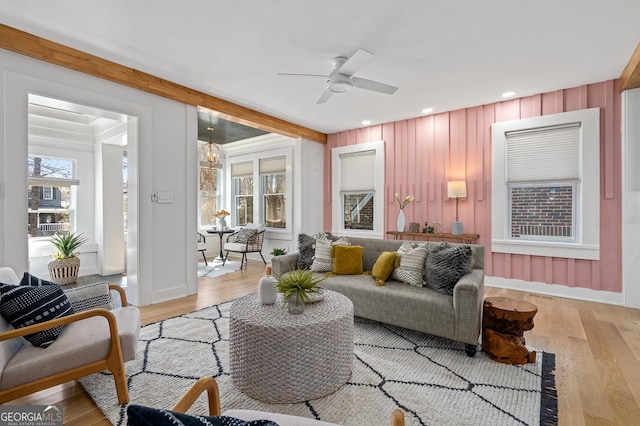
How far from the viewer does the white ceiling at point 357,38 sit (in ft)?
7.89

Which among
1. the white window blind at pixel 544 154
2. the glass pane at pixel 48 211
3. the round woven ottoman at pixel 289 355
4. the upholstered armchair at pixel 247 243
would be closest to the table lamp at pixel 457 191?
the white window blind at pixel 544 154

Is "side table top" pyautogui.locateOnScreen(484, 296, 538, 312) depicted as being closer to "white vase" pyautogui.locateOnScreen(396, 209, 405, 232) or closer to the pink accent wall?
the pink accent wall

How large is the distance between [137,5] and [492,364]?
3906 millimetres

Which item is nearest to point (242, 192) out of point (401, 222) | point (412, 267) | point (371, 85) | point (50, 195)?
point (50, 195)

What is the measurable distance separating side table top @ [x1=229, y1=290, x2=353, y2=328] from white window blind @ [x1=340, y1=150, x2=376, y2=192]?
149 inches

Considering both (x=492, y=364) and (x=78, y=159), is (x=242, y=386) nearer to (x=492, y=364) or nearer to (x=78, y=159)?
(x=492, y=364)

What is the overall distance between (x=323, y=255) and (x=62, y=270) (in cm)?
403

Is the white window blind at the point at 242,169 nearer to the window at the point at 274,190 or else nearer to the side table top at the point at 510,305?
the window at the point at 274,190

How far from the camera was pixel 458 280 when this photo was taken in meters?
2.65

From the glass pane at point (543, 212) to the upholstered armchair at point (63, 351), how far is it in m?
4.86

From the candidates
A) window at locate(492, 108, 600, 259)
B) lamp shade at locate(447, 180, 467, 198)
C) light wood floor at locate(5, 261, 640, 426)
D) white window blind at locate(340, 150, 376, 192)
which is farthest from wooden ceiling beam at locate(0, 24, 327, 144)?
window at locate(492, 108, 600, 259)

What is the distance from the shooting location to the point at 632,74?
127 inches

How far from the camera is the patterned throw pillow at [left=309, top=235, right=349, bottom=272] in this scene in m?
3.58

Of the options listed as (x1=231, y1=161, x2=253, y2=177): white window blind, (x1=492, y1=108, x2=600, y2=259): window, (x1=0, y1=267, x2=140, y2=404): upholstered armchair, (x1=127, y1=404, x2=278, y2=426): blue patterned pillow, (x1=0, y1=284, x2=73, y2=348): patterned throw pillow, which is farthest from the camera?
(x1=231, y1=161, x2=253, y2=177): white window blind
